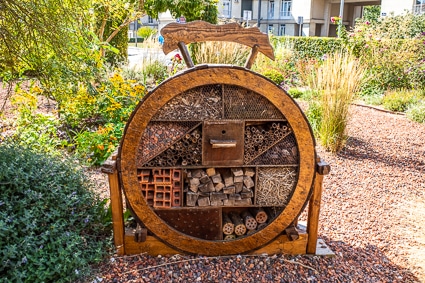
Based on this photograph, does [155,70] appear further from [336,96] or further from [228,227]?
[228,227]

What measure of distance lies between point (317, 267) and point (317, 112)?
3.39 meters

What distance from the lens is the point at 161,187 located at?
2.41 meters

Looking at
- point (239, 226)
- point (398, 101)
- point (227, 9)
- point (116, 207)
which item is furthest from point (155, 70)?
point (227, 9)

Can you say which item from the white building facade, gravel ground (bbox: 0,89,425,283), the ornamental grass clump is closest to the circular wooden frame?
gravel ground (bbox: 0,89,425,283)

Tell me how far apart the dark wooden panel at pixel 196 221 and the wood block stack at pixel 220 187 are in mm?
65

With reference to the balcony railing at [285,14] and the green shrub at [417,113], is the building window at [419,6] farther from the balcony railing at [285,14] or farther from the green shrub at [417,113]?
the green shrub at [417,113]

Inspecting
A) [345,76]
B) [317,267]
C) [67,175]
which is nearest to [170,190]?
[67,175]

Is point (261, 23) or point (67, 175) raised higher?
point (261, 23)

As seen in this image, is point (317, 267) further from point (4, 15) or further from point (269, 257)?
point (4, 15)

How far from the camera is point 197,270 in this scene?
240 centimetres

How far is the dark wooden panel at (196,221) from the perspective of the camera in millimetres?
2467

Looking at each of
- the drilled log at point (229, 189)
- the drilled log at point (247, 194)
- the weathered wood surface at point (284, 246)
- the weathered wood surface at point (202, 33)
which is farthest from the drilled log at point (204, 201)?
the weathered wood surface at point (202, 33)

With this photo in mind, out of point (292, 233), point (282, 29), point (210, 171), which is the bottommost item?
point (292, 233)

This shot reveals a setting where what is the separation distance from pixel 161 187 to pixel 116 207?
1.04 ft
